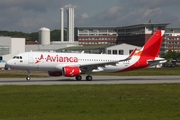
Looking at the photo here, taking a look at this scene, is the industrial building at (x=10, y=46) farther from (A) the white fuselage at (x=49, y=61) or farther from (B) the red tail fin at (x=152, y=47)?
(A) the white fuselage at (x=49, y=61)

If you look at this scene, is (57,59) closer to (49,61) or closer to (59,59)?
(59,59)

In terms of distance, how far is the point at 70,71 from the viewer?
46.2 m

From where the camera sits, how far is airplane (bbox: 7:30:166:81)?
4694cm

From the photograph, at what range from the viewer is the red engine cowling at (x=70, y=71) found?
46188 mm

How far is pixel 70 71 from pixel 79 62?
315 cm

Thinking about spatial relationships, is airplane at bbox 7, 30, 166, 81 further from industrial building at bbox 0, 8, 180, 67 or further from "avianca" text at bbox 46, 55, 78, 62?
industrial building at bbox 0, 8, 180, 67

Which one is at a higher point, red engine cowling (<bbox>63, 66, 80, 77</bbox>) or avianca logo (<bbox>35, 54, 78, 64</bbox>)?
avianca logo (<bbox>35, 54, 78, 64</bbox>)

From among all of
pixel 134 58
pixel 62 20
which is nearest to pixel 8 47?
pixel 62 20
